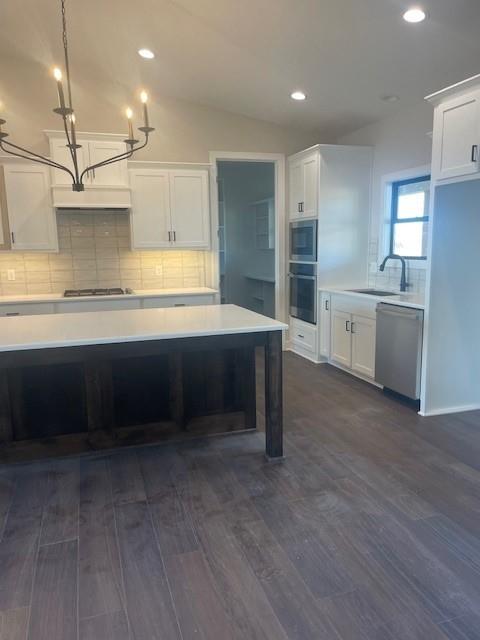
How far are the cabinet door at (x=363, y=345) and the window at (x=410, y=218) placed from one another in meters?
0.82

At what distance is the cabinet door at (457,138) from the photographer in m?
2.91

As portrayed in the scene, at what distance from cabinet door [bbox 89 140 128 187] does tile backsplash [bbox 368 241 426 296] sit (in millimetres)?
2739

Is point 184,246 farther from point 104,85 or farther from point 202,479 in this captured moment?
point 202,479

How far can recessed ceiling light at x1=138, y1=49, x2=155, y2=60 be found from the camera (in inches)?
158

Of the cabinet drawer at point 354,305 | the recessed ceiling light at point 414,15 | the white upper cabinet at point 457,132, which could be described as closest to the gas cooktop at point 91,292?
the cabinet drawer at point 354,305

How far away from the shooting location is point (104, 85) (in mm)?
4770

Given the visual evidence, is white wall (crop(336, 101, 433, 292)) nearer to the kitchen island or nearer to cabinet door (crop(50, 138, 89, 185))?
the kitchen island

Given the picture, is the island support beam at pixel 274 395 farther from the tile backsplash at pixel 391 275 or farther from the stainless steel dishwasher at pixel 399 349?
the tile backsplash at pixel 391 275

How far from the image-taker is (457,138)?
305cm

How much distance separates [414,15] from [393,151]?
1784mm

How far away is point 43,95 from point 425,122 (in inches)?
147

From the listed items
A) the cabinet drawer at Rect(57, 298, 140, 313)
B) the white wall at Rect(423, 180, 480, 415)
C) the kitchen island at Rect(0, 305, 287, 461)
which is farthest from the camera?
the cabinet drawer at Rect(57, 298, 140, 313)

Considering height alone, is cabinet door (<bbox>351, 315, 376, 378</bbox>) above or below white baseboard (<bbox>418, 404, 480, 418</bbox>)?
above

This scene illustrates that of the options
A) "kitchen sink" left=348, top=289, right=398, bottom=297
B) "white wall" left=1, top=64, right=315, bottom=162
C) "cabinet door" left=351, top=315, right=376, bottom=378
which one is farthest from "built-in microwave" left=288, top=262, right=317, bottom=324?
"white wall" left=1, top=64, right=315, bottom=162
